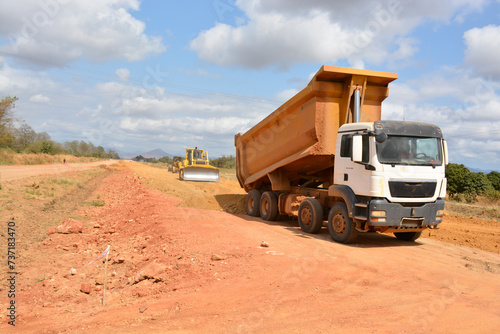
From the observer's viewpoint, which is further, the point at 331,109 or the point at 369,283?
the point at 331,109

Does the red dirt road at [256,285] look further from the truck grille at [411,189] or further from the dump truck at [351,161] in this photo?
the truck grille at [411,189]

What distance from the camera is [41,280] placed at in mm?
→ 6453

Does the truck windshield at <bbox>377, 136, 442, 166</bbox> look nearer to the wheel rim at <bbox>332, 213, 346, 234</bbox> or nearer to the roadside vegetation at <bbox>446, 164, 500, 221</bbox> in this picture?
the wheel rim at <bbox>332, 213, 346, 234</bbox>

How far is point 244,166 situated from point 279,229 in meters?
4.20

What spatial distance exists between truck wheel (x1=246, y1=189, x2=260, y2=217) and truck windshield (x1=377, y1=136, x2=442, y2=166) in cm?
574

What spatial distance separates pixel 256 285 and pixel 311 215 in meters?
4.24

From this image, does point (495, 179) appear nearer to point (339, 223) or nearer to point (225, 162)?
point (339, 223)

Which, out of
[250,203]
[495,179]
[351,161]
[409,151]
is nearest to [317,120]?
[351,161]

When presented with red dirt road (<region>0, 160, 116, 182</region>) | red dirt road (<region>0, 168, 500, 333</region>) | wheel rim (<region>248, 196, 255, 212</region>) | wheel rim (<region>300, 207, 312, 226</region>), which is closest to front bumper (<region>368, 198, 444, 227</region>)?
red dirt road (<region>0, 168, 500, 333</region>)

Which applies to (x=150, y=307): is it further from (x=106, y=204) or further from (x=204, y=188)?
(x=204, y=188)

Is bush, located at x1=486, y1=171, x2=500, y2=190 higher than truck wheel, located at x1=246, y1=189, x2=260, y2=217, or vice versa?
bush, located at x1=486, y1=171, x2=500, y2=190

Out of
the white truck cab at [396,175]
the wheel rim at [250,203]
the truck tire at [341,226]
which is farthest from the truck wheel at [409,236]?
the wheel rim at [250,203]

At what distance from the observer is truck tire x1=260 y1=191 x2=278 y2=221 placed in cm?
1145

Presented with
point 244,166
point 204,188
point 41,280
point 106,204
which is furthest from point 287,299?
point 204,188
